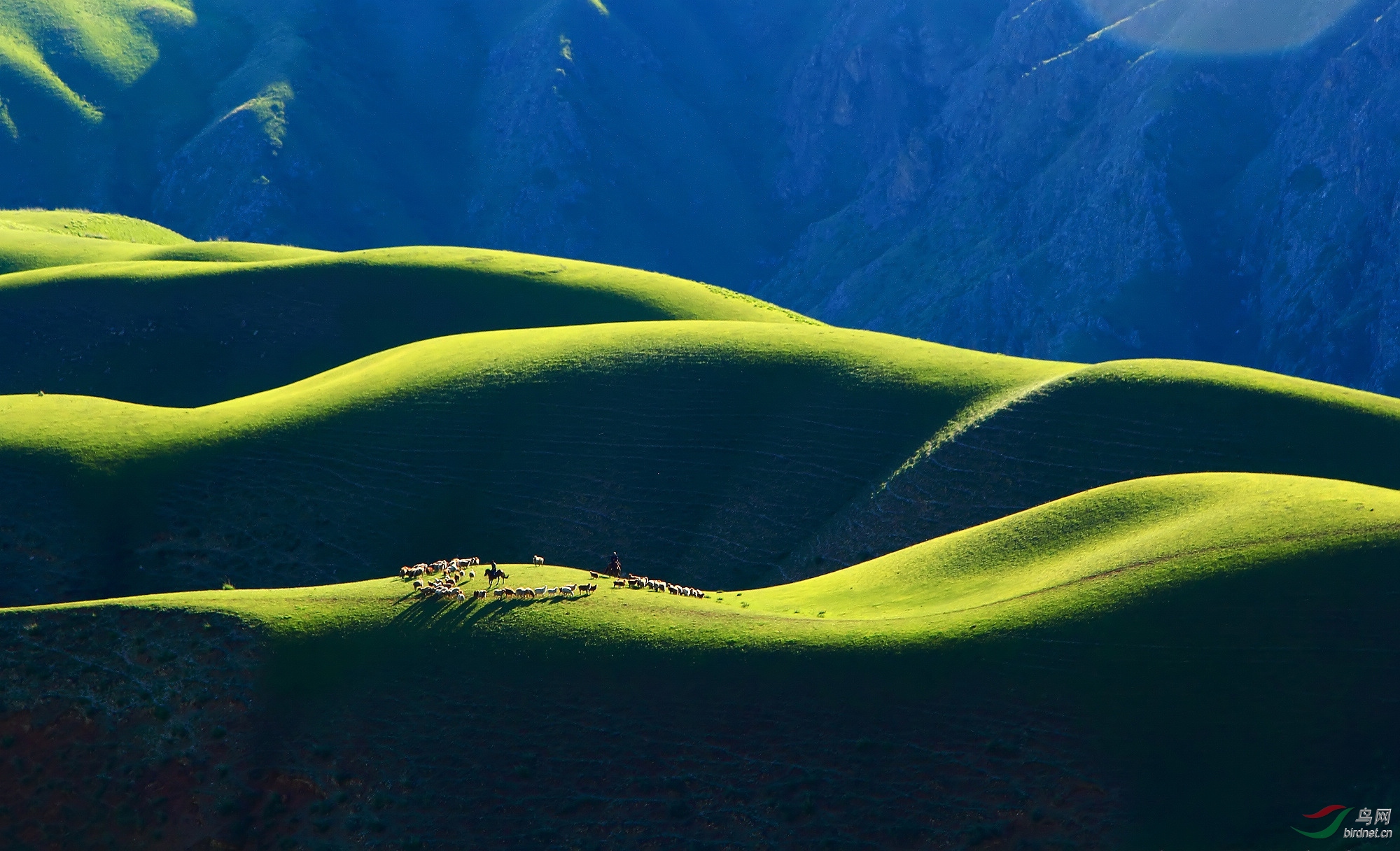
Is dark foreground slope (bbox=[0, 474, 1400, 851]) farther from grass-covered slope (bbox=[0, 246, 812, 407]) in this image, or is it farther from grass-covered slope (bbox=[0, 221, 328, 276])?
grass-covered slope (bbox=[0, 221, 328, 276])

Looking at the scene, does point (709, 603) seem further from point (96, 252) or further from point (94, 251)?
point (94, 251)

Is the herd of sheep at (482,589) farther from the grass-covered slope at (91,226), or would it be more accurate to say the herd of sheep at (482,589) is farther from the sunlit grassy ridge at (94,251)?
the grass-covered slope at (91,226)

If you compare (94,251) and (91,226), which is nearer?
(94,251)

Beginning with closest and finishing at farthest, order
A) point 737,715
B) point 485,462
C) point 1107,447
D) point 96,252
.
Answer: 1. point 737,715
2. point 1107,447
3. point 485,462
4. point 96,252

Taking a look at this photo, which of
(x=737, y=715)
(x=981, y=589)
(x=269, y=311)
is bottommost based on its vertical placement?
(x=737, y=715)

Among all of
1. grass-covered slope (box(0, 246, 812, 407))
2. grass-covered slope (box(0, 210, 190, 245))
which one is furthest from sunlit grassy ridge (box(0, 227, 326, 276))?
grass-covered slope (box(0, 246, 812, 407))

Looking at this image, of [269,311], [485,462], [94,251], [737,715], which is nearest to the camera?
[737,715]

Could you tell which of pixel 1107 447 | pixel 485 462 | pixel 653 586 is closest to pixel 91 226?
pixel 485 462
